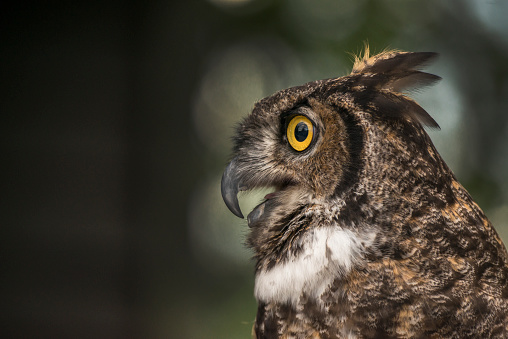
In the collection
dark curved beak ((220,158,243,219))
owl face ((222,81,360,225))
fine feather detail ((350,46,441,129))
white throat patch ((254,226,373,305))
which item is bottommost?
white throat patch ((254,226,373,305))

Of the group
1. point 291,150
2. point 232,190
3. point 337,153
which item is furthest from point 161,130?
point 337,153

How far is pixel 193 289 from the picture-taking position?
3.46 metres

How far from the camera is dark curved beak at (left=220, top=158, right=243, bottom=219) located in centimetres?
120

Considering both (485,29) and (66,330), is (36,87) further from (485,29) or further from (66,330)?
(485,29)

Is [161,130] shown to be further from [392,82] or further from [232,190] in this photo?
[392,82]

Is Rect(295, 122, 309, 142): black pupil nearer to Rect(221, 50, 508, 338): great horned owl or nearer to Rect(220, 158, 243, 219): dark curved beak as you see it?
Rect(221, 50, 508, 338): great horned owl

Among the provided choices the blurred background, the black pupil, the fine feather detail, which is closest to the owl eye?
the black pupil

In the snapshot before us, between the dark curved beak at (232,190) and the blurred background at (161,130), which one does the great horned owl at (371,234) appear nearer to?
the dark curved beak at (232,190)

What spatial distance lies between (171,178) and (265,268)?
2.31 meters

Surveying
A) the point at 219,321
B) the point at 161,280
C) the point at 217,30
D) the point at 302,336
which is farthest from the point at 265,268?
the point at 217,30

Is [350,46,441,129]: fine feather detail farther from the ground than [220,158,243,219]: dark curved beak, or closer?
farther from the ground

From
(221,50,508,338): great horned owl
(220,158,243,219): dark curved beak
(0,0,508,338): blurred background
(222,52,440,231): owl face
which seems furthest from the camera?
(0,0,508,338): blurred background

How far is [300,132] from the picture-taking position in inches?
41.0

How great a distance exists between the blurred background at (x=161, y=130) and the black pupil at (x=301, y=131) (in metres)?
0.35
